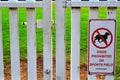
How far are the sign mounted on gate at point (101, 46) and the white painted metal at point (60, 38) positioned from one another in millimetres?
309

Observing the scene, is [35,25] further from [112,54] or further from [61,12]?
[112,54]

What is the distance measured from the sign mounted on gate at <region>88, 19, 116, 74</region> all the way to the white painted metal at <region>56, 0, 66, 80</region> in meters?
0.31

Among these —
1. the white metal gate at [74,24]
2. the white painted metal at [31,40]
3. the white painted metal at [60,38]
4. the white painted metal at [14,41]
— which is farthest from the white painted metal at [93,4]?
the white painted metal at [14,41]

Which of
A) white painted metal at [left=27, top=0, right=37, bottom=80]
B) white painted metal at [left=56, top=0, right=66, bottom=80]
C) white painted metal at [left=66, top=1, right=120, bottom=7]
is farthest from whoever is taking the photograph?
white painted metal at [left=27, top=0, right=37, bottom=80]

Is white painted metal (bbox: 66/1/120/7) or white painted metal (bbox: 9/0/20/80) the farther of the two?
white painted metal (bbox: 9/0/20/80)

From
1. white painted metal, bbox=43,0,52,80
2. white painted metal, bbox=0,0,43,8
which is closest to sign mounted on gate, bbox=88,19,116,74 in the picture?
white painted metal, bbox=43,0,52,80

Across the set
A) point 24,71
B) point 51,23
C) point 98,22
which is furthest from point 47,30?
point 24,71

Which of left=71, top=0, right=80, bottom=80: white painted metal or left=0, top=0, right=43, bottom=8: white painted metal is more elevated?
left=0, top=0, right=43, bottom=8: white painted metal

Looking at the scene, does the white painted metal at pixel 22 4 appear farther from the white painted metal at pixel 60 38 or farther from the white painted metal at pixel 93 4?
the white painted metal at pixel 93 4

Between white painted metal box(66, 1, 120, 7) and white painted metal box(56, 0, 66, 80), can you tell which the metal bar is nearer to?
white painted metal box(56, 0, 66, 80)

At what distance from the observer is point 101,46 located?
14.5ft

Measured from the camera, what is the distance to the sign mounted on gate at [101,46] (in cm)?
438

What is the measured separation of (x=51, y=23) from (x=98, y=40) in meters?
0.56

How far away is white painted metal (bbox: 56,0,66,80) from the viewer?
445 cm
